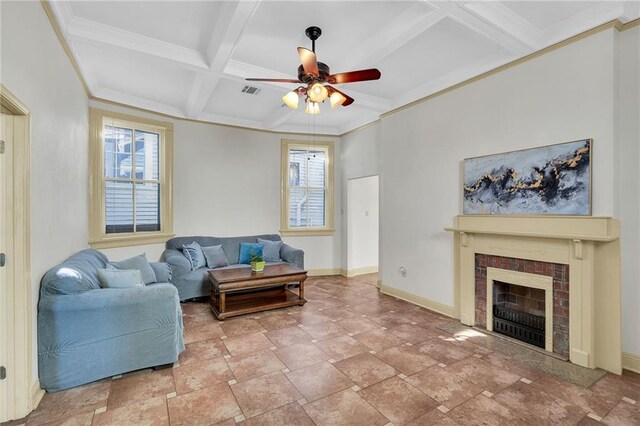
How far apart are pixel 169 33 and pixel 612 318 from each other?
4834mm

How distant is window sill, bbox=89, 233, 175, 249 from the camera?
4290 millimetres

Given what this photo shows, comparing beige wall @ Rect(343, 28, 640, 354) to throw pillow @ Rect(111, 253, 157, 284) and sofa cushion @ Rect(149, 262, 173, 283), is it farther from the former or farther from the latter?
throw pillow @ Rect(111, 253, 157, 284)

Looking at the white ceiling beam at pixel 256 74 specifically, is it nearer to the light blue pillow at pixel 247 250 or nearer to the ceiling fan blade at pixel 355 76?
the ceiling fan blade at pixel 355 76

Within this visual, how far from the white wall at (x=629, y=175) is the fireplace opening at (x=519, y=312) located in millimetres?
629

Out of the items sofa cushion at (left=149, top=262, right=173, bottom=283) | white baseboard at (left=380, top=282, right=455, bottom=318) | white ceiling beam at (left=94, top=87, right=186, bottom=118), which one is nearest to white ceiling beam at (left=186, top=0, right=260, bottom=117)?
white ceiling beam at (left=94, top=87, right=186, bottom=118)

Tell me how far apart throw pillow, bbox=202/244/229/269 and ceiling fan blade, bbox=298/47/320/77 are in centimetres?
340

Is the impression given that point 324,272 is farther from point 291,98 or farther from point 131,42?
point 131,42

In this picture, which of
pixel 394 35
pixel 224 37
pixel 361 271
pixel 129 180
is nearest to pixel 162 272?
pixel 129 180

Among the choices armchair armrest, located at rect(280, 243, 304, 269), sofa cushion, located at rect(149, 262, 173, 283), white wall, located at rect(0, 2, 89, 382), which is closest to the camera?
white wall, located at rect(0, 2, 89, 382)

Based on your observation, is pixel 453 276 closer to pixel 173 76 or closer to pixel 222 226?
pixel 222 226

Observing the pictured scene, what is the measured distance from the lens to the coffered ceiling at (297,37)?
2605 millimetres

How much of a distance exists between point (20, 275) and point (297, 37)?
297 cm

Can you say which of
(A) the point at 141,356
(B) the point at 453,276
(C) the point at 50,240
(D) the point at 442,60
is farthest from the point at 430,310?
(C) the point at 50,240

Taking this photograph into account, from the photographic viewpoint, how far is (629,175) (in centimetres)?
265
